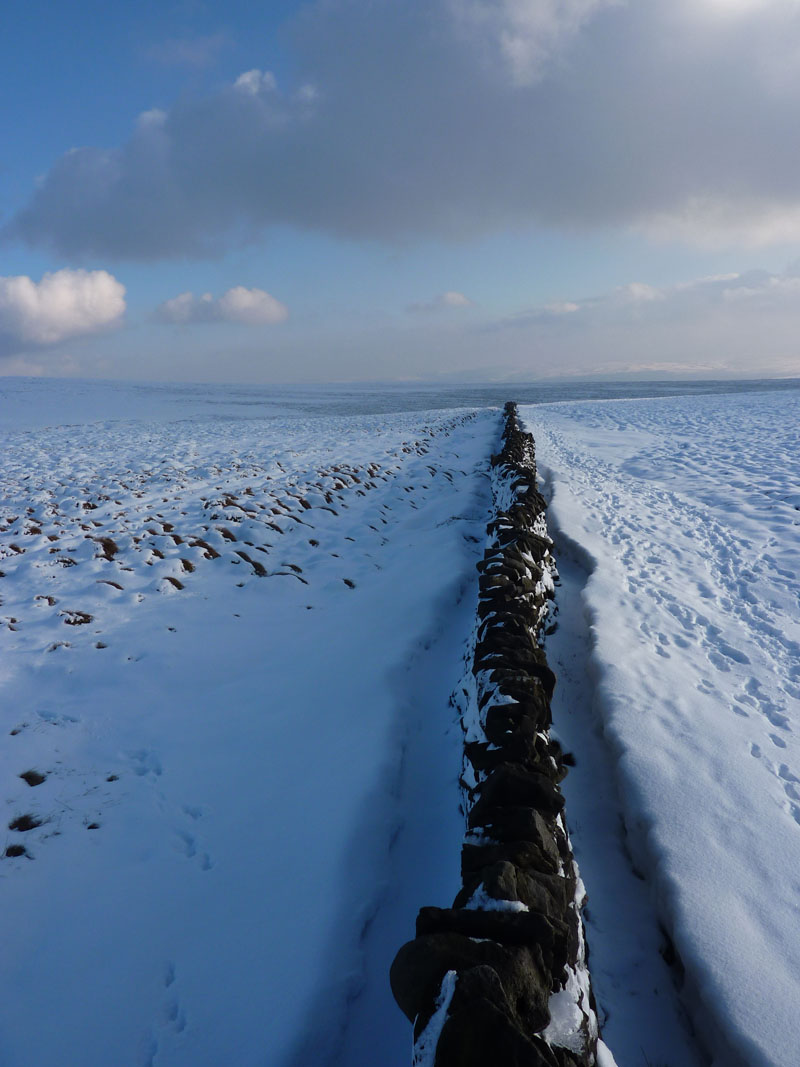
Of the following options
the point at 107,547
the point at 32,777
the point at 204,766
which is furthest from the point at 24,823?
the point at 107,547

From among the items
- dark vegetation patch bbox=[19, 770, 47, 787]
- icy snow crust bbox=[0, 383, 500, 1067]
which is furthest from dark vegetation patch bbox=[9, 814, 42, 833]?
dark vegetation patch bbox=[19, 770, 47, 787]

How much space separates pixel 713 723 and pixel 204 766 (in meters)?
3.33

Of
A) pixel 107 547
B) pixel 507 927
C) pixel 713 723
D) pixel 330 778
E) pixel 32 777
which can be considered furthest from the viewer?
pixel 107 547

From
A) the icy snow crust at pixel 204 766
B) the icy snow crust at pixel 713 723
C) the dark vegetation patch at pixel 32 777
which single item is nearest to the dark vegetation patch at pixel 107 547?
the icy snow crust at pixel 204 766

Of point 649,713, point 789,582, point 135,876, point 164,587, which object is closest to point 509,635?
point 649,713

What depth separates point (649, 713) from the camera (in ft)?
11.7

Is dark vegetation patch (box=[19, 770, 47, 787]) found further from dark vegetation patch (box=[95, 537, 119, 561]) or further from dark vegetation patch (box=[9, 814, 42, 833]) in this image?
dark vegetation patch (box=[95, 537, 119, 561])

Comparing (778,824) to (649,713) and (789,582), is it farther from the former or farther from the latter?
(789,582)

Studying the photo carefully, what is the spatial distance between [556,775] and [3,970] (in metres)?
2.50

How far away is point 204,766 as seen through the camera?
3275 millimetres

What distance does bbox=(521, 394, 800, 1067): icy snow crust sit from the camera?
2.11 meters

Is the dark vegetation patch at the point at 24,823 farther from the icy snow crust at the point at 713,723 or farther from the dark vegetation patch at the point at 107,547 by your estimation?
the dark vegetation patch at the point at 107,547

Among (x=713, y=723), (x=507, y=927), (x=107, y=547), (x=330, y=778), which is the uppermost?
(x=107, y=547)

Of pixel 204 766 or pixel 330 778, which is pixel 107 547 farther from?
pixel 330 778
